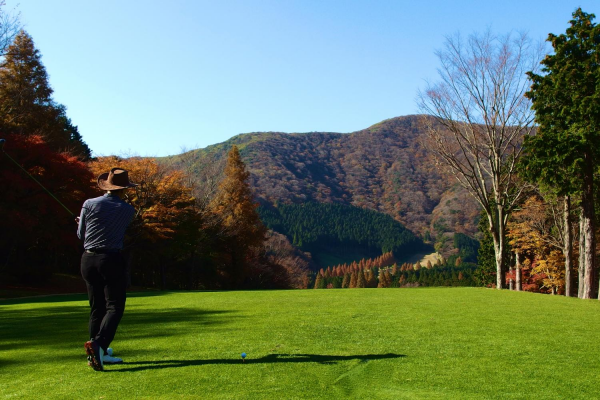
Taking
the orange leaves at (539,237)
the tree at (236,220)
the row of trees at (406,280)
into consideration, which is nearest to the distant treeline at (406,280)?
the row of trees at (406,280)

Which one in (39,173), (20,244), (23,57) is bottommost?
(20,244)

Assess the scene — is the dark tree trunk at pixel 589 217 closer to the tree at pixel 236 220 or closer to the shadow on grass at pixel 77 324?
the shadow on grass at pixel 77 324

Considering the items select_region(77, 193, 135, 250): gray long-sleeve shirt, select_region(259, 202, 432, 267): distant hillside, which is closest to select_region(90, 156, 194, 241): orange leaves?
select_region(77, 193, 135, 250): gray long-sleeve shirt

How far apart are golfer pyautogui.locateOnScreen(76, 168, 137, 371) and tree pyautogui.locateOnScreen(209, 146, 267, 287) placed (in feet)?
126

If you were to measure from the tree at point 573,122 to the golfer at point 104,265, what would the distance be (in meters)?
18.9

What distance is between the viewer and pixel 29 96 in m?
42.0

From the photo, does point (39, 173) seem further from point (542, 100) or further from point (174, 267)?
point (542, 100)

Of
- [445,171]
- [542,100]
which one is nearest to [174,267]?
[445,171]

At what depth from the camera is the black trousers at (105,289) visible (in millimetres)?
5477

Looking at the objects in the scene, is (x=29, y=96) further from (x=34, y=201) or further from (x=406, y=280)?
(x=406, y=280)

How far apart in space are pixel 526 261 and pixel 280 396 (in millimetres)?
40061

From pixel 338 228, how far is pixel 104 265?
139m

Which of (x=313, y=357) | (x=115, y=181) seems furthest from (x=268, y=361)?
(x=115, y=181)

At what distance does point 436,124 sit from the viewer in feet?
85.3
